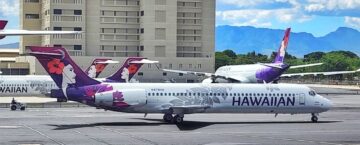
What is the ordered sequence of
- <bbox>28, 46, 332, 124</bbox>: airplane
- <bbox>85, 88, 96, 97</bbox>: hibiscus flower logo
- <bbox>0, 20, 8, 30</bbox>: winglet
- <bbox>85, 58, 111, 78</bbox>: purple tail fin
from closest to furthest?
<bbox>0, 20, 8, 30</bbox>: winglet < <bbox>28, 46, 332, 124</bbox>: airplane < <bbox>85, 88, 96, 97</bbox>: hibiscus flower logo < <bbox>85, 58, 111, 78</bbox>: purple tail fin

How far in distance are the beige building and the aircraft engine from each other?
89521 millimetres

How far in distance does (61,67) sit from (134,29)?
335ft

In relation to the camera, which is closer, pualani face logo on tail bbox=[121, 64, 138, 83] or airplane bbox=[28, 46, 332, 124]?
airplane bbox=[28, 46, 332, 124]

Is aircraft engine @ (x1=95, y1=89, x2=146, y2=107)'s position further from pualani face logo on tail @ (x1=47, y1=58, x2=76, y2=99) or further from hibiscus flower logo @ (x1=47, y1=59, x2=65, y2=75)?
hibiscus flower logo @ (x1=47, y1=59, x2=65, y2=75)

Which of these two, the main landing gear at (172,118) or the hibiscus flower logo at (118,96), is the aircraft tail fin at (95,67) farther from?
the hibiscus flower logo at (118,96)

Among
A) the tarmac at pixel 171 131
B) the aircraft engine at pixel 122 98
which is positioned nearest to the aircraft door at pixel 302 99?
the tarmac at pixel 171 131

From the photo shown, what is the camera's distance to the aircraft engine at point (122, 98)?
45.5m

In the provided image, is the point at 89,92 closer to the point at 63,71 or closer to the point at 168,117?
the point at 63,71

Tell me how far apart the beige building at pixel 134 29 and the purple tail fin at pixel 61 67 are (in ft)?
296

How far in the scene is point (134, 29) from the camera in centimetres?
14662

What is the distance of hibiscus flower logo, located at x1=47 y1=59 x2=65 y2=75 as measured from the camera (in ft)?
146

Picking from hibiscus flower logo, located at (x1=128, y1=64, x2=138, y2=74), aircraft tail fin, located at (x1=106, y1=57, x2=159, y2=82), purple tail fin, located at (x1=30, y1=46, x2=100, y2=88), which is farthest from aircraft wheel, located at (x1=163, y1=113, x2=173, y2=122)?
hibiscus flower logo, located at (x1=128, y1=64, x2=138, y2=74)

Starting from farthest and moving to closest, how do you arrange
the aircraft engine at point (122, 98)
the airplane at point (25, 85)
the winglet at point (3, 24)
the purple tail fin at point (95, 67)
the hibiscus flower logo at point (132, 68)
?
the purple tail fin at point (95, 67) → the airplane at point (25, 85) → the hibiscus flower logo at point (132, 68) → the aircraft engine at point (122, 98) → the winglet at point (3, 24)

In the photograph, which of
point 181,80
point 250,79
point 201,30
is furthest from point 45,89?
point 201,30
